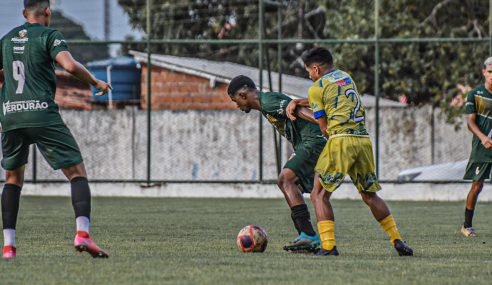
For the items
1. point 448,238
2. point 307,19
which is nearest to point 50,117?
point 448,238

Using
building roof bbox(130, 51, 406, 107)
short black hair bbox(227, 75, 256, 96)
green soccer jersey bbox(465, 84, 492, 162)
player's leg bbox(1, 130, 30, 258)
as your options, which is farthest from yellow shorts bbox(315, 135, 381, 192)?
building roof bbox(130, 51, 406, 107)

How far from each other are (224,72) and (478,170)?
14.5 m

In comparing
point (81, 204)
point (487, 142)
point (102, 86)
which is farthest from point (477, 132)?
point (81, 204)

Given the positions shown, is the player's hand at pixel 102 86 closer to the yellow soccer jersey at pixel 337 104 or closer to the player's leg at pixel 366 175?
the yellow soccer jersey at pixel 337 104

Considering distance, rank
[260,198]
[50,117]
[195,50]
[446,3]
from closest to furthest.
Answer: [50,117], [260,198], [446,3], [195,50]

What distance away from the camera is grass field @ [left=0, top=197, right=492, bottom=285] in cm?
763

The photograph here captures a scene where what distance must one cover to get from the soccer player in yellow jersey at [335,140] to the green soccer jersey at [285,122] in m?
0.55

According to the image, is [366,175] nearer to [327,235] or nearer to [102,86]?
A: [327,235]

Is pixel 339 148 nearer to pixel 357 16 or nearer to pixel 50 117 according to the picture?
pixel 50 117

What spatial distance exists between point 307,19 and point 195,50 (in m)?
5.31

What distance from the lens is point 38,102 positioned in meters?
8.80

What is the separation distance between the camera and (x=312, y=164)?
33.9ft

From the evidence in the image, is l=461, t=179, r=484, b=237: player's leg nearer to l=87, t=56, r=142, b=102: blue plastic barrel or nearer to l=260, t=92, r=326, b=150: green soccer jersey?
l=260, t=92, r=326, b=150: green soccer jersey

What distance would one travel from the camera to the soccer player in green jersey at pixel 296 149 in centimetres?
1015
